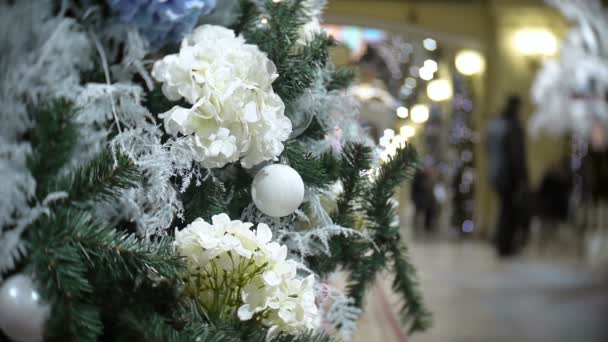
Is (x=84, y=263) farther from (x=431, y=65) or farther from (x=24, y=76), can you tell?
(x=431, y=65)

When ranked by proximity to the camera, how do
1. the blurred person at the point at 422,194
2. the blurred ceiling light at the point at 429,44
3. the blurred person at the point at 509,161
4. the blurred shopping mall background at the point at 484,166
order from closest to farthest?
the blurred ceiling light at the point at 429,44 < the blurred shopping mall background at the point at 484,166 < the blurred person at the point at 422,194 < the blurred person at the point at 509,161

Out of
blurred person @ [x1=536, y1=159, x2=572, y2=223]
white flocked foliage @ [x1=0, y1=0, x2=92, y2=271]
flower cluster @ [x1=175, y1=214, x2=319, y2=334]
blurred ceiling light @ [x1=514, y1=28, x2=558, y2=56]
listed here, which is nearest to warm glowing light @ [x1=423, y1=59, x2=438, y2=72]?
flower cluster @ [x1=175, y1=214, x2=319, y2=334]

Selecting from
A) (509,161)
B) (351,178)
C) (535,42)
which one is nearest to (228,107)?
(351,178)

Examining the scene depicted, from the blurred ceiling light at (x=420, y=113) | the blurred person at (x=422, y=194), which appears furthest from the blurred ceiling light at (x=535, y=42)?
the blurred ceiling light at (x=420, y=113)

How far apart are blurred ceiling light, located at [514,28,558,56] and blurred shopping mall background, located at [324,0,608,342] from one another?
1cm

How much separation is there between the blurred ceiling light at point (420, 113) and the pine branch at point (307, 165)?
0.22 m

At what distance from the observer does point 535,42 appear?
806 centimetres

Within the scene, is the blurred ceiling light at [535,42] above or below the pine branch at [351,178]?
below

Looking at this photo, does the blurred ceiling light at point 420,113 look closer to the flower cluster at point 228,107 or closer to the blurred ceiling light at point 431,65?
the blurred ceiling light at point 431,65

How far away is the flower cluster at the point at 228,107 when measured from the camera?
635 millimetres

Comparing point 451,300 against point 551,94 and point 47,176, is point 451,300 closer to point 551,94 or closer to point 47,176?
point 47,176

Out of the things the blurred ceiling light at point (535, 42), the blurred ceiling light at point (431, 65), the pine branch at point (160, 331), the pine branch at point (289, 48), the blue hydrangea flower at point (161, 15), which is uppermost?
the pine branch at point (289, 48)

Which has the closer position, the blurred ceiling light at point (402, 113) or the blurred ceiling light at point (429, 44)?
the blurred ceiling light at point (402, 113)

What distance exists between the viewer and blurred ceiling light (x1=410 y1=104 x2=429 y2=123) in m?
0.90
